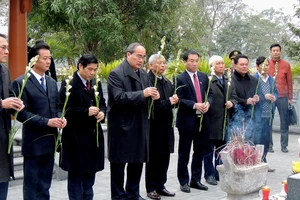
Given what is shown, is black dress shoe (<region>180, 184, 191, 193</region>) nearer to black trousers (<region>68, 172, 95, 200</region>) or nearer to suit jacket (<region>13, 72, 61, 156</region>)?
black trousers (<region>68, 172, 95, 200</region>)

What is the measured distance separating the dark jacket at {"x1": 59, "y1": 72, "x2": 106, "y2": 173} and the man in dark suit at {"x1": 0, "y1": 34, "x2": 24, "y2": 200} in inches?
26.4

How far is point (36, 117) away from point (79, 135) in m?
0.55

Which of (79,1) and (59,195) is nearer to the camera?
(59,195)

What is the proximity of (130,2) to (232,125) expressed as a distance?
726 cm

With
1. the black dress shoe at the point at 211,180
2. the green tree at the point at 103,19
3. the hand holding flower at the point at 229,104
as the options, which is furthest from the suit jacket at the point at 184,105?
the green tree at the point at 103,19

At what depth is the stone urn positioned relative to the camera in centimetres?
450

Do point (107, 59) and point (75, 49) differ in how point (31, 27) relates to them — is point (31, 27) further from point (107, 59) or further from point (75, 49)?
point (107, 59)

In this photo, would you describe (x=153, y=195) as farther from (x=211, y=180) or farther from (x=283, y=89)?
(x=283, y=89)

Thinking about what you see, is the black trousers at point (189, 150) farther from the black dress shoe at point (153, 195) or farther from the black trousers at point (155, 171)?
the black dress shoe at point (153, 195)

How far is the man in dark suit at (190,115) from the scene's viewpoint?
6.02 meters

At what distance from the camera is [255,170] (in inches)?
181

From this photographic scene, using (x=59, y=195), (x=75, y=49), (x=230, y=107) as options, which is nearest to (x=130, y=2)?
(x=75, y=49)

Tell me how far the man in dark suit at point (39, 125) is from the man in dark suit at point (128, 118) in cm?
76

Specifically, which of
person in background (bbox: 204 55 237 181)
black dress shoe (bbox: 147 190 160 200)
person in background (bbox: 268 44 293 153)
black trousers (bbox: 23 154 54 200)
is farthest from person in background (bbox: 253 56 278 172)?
black trousers (bbox: 23 154 54 200)
